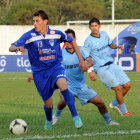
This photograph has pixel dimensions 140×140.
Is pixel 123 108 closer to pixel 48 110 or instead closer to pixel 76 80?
pixel 76 80

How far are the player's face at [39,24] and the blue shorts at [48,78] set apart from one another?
2.02 feet

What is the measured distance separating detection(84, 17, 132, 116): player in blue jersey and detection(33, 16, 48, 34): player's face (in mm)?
2610

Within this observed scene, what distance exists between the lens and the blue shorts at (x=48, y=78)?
7227mm

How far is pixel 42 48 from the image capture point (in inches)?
284

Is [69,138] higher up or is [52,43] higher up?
[52,43]

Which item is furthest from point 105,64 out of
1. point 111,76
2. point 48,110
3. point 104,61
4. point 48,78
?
point 48,78

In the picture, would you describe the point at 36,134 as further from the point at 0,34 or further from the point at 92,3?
the point at 92,3

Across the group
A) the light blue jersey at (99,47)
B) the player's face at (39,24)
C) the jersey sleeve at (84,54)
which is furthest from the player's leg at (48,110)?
the light blue jersey at (99,47)

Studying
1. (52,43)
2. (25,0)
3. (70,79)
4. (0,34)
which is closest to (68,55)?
(70,79)

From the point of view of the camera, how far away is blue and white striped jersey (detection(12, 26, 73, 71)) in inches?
283

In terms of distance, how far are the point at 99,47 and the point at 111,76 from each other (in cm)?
67

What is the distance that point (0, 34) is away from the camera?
1531 inches

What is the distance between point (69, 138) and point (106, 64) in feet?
13.2

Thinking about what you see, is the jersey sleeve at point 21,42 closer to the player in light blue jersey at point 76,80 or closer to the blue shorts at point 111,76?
the player in light blue jersey at point 76,80
